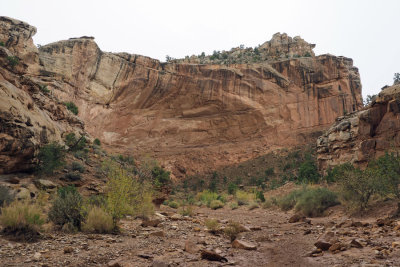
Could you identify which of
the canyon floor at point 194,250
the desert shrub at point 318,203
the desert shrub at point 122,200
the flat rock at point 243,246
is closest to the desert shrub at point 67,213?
the canyon floor at point 194,250

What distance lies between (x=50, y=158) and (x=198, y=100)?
33.4 meters

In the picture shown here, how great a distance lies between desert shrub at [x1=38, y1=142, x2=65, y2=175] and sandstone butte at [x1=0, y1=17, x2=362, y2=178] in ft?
78.1

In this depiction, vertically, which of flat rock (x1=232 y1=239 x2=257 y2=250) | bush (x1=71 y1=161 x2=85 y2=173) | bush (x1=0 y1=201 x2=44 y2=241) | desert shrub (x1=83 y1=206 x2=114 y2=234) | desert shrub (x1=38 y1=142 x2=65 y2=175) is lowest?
flat rock (x1=232 y1=239 x2=257 y2=250)

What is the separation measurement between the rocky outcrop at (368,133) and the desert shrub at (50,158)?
1925 centimetres

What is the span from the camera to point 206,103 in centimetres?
4716

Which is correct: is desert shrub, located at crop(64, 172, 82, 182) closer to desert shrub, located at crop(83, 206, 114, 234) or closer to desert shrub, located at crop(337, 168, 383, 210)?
desert shrub, located at crop(83, 206, 114, 234)

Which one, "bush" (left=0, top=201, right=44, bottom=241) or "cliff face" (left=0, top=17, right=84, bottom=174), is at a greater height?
"cliff face" (left=0, top=17, right=84, bottom=174)

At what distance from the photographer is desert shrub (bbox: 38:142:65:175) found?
49.1 feet

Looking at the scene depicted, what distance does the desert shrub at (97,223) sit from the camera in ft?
25.3

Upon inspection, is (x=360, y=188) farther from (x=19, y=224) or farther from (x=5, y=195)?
(x=5, y=195)

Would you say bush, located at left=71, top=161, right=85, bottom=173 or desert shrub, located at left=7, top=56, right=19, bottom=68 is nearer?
bush, located at left=71, top=161, right=85, bottom=173

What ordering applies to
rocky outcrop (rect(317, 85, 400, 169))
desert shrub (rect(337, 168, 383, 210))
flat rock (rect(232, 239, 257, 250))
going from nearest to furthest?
1. flat rock (rect(232, 239, 257, 250))
2. desert shrub (rect(337, 168, 383, 210))
3. rocky outcrop (rect(317, 85, 400, 169))

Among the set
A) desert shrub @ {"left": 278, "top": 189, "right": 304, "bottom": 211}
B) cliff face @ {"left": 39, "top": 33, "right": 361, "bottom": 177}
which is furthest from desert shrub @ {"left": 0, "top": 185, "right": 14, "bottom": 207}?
cliff face @ {"left": 39, "top": 33, "right": 361, "bottom": 177}

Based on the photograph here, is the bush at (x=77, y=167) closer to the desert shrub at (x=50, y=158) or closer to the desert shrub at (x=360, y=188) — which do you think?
the desert shrub at (x=50, y=158)
